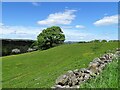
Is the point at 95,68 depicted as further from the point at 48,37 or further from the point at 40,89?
the point at 48,37

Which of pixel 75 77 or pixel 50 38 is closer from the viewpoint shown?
pixel 75 77

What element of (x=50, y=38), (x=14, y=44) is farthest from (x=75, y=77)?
(x=14, y=44)

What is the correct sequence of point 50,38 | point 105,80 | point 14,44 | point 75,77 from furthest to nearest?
point 14,44
point 50,38
point 75,77
point 105,80

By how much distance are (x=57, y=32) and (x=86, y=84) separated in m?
100

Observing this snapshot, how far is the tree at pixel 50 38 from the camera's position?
11456 centimetres

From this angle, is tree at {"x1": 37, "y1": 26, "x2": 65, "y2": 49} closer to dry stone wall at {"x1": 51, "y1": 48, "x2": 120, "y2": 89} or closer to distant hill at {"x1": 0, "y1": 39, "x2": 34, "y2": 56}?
distant hill at {"x1": 0, "y1": 39, "x2": 34, "y2": 56}

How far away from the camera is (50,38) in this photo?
116 m

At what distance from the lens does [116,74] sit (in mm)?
18688

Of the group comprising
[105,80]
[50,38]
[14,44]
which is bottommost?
[14,44]

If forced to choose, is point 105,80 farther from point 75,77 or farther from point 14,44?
point 14,44

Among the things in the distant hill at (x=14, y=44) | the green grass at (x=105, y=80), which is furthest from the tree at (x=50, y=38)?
the green grass at (x=105, y=80)

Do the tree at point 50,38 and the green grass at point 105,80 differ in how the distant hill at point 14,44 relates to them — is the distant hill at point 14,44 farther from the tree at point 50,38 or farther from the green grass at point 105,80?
the green grass at point 105,80

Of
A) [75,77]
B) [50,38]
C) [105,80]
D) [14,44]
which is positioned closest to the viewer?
[105,80]

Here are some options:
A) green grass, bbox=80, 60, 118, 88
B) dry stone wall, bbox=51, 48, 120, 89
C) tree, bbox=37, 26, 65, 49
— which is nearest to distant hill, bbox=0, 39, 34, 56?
tree, bbox=37, 26, 65, 49
